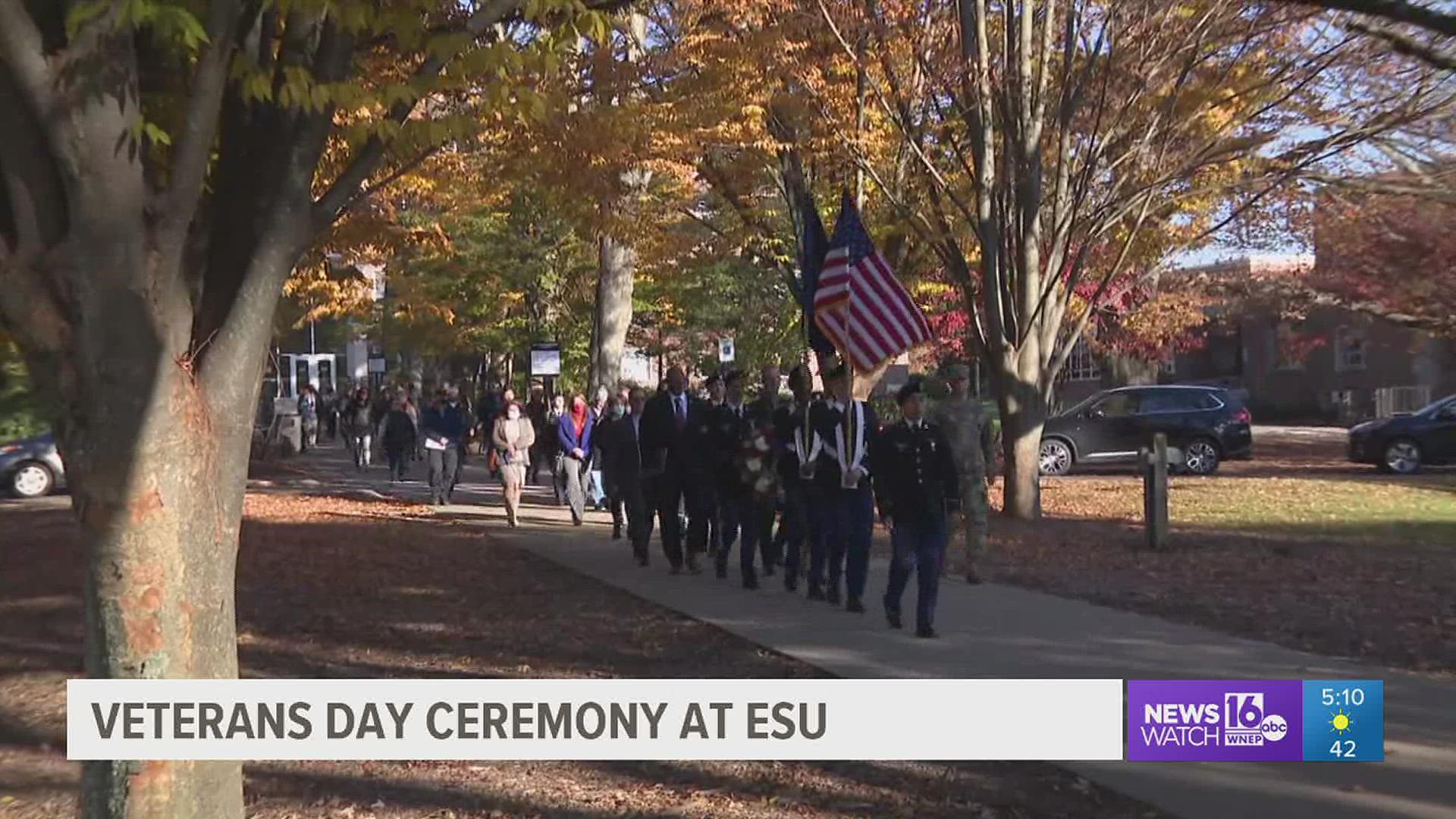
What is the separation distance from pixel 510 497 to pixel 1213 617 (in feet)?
30.6

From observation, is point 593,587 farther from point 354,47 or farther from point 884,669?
point 354,47

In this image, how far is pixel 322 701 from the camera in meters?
6.20

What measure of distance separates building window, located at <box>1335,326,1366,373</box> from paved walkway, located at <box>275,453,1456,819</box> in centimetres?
4180

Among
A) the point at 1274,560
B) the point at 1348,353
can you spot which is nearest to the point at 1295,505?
the point at 1274,560

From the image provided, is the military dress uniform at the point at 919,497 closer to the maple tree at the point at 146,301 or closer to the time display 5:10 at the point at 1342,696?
the time display 5:10 at the point at 1342,696

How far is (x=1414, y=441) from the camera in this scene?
80.7 feet

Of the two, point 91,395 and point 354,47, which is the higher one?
point 354,47

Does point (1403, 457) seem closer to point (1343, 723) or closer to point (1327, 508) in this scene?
point (1327, 508)

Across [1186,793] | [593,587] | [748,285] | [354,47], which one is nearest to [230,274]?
[354,47]

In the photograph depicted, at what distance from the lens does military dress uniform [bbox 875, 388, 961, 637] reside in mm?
9102

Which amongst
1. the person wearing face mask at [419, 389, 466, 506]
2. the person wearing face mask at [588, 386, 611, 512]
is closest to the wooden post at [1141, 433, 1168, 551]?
the person wearing face mask at [588, 386, 611, 512]

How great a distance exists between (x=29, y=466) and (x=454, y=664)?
18.4 m

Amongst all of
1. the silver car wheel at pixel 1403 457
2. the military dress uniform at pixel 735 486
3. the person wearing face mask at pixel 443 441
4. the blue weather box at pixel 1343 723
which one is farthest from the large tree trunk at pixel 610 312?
the blue weather box at pixel 1343 723

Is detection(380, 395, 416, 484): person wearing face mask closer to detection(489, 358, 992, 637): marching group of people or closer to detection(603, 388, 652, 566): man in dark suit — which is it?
detection(489, 358, 992, 637): marching group of people
